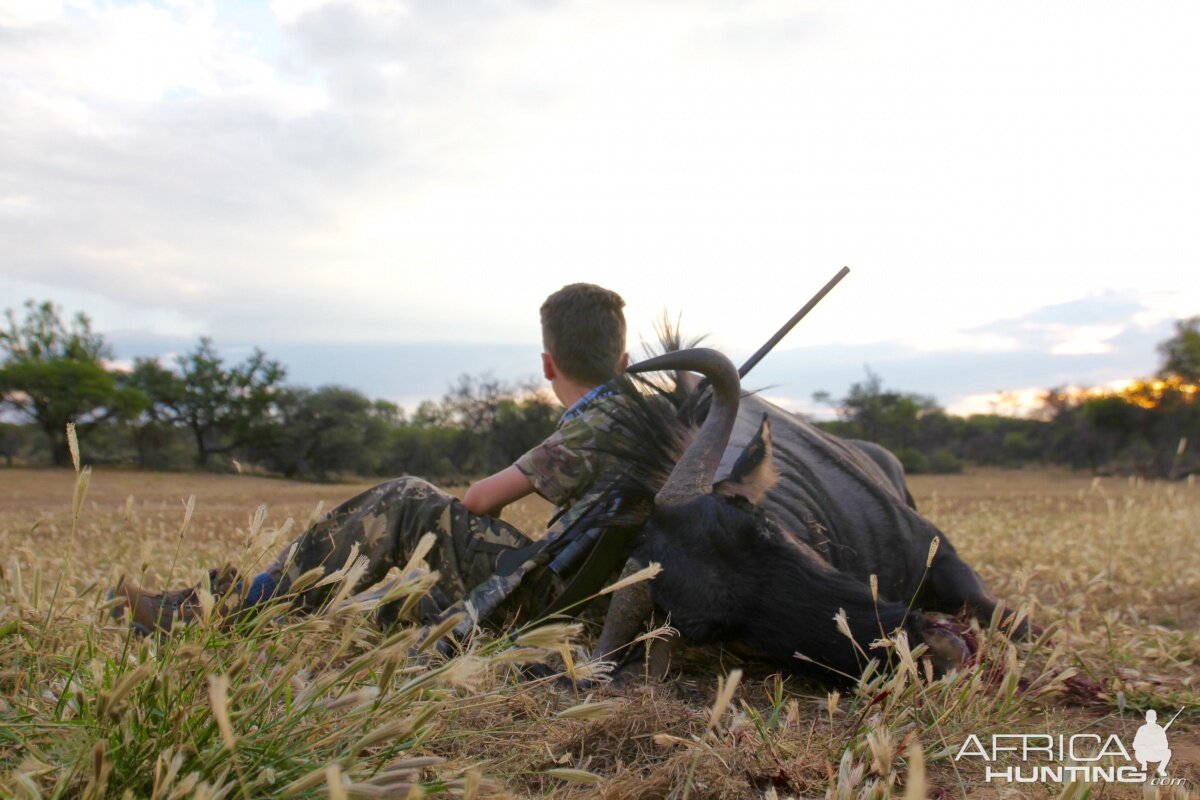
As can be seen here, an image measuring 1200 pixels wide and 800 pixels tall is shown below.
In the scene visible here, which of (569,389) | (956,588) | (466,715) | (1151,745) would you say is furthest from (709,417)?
(956,588)

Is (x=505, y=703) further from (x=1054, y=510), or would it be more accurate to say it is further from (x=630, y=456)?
(x=1054, y=510)

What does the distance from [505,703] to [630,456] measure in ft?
3.99

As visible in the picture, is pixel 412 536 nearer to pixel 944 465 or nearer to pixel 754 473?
pixel 754 473

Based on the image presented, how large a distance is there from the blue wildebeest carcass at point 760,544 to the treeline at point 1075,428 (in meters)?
23.0

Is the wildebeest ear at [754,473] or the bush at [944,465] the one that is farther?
the bush at [944,465]

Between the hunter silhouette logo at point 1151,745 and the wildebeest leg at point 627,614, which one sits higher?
the wildebeest leg at point 627,614

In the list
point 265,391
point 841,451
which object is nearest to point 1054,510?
point 841,451

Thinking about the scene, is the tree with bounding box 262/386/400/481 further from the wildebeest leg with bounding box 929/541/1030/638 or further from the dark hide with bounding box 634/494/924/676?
the dark hide with bounding box 634/494/924/676

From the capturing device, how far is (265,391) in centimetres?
3788

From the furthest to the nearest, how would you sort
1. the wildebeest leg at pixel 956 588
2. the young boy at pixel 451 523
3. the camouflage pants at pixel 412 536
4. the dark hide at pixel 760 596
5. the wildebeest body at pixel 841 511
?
the wildebeest leg at pixel 956 588 < the camouflage pants at pixel 412 536 < the young boy at pixel 451 523 < the wildebeest body at pixel 841 511 < the dark hide at pixel 760 596

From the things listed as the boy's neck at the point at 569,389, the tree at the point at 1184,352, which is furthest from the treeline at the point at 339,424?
the boy's neck at the point at 569,389

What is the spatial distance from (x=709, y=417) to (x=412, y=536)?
1515 millimetres

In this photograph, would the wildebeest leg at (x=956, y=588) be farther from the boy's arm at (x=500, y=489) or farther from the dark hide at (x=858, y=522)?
the boy's arm at (x=500, y=489)

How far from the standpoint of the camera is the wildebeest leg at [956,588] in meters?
4.33
